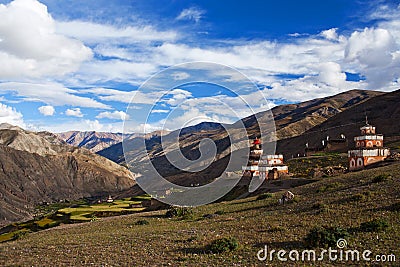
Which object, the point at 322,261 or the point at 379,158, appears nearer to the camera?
the point at 322,261

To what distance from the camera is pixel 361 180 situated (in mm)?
31328

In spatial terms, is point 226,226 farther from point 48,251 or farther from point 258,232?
point 48,251

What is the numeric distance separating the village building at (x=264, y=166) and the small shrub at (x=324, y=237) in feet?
154

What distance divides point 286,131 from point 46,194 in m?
133

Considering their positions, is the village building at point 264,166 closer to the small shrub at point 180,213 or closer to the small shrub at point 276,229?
the small shrub at point 180,213

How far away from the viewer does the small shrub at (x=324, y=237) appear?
14.7m

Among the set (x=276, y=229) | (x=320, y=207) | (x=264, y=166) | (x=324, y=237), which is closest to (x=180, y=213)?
(x=320, y=207)

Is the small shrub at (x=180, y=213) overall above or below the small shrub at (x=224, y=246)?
below

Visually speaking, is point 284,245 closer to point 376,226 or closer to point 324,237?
point 324,237

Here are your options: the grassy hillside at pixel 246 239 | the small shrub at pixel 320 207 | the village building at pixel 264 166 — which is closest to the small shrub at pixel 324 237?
the grassy hillside at pixel 246 239

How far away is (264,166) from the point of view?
218 feet

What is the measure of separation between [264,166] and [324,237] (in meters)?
52.0

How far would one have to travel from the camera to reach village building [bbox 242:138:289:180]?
6350 cm

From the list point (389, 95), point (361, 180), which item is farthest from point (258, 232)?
point (389, 95)
